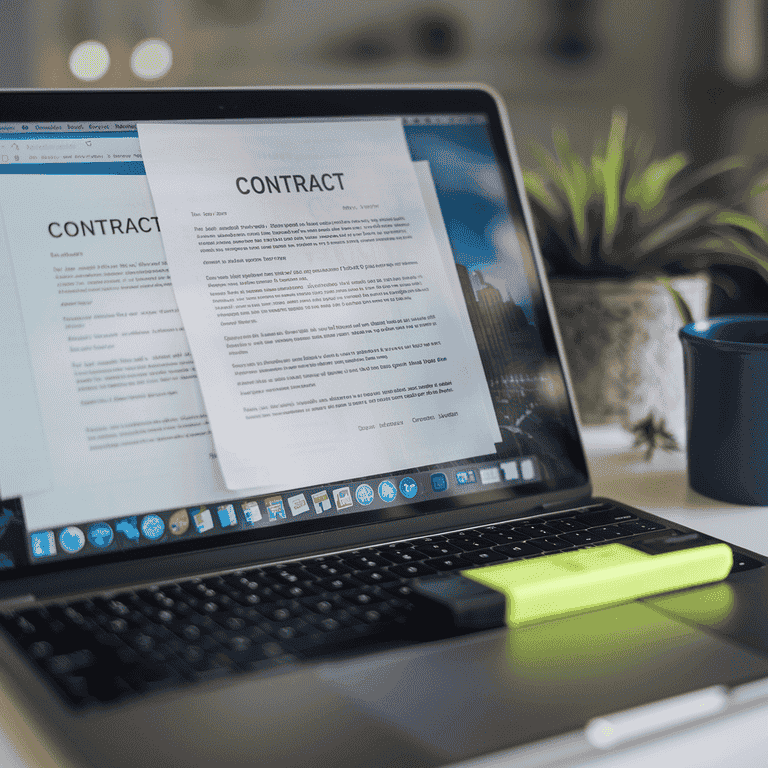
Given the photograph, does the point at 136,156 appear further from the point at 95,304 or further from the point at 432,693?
the point at 432,693

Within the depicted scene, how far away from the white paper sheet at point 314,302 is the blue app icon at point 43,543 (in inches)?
4.3

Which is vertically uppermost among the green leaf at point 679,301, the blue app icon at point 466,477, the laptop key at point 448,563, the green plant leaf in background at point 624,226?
the green plant leaf in background at point 624,226

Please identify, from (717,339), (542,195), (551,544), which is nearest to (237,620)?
(551,544)

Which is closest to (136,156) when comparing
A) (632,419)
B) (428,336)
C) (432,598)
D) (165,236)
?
(165,236)

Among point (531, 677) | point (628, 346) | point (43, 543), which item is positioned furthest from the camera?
point (628, 346)

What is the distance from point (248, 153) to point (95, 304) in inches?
6.5

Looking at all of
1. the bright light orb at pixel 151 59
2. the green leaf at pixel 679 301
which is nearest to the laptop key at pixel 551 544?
the green leaf at pixel 679 301

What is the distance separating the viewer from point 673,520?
628 millimetres

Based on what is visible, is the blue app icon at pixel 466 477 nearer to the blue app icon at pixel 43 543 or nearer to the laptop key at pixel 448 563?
the laptop key at pixel 448 563

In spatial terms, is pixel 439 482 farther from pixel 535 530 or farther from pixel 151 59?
pixel 151 59

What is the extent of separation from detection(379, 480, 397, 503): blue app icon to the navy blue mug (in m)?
0.28

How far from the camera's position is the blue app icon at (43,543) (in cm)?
47

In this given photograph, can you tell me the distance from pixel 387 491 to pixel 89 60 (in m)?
0.70

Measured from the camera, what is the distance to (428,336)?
601 mm
